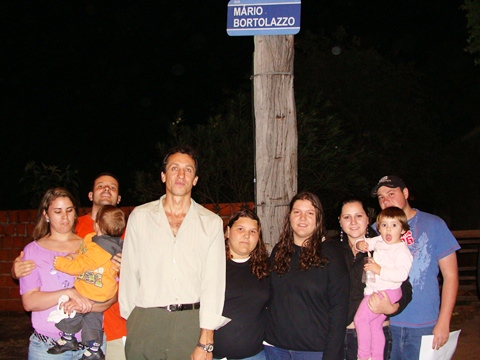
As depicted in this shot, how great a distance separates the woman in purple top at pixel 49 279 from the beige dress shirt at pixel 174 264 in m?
0.44

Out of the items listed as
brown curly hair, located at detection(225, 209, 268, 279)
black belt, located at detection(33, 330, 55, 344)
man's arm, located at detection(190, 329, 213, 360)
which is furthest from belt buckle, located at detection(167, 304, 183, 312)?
black belt, located at detection(33, 330, 55, 344)

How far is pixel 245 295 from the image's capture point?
3.25 metres

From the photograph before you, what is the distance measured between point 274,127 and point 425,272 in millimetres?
1592

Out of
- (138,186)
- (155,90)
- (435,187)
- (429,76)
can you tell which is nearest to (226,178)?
(138,186)

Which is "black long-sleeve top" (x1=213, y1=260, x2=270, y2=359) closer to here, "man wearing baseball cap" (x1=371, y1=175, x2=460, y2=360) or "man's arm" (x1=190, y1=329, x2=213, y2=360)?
"man's arm" (x1=190, y1=329, x2=213, y2=360)

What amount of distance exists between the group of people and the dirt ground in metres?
2.92

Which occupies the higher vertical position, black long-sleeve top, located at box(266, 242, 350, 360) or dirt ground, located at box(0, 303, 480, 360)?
black long-sleeve top, located at box(266, 242, 350, 360)

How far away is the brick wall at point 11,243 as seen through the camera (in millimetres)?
6617

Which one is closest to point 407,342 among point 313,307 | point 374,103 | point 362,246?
point 362,246

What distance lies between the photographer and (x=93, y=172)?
14.7 metres

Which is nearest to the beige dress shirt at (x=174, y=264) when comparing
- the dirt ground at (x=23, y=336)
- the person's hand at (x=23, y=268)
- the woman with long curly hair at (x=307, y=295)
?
the woman with long curly hair at (x=307, y=295)

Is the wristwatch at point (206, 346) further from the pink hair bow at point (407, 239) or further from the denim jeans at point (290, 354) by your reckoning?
the pink hair bow at point (407, 239)

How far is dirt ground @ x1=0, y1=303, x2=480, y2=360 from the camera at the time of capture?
5.82 meters

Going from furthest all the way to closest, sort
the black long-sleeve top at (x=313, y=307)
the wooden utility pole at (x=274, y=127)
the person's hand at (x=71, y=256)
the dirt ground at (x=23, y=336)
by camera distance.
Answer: the dirt ground at (x=23, y=336) → the wooden utility pole at (x=274, y=127) → the person's hand at (x=71, y=256) → the black long-sleeve top at (x=313, y=307)
